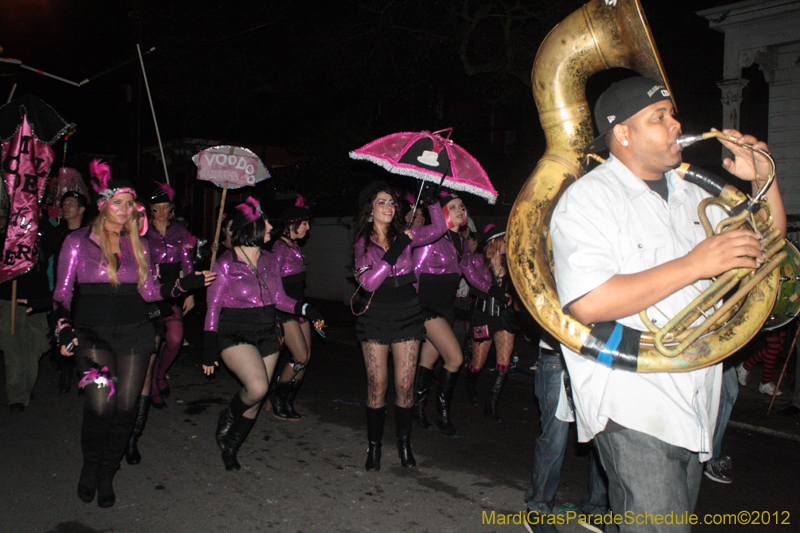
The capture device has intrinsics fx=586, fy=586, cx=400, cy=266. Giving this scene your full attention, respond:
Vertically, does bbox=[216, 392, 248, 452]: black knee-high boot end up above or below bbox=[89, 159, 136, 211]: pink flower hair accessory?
below

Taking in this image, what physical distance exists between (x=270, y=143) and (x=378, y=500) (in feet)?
65.3

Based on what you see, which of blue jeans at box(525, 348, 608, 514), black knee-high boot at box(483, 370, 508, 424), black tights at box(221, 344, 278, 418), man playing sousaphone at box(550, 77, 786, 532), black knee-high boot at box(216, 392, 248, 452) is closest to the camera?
man playing sousaphone at box(550, 77, 786, 532)

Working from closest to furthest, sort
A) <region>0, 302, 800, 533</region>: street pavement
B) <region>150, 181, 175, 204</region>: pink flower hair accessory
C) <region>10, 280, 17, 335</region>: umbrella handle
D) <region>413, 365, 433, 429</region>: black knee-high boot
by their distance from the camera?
<region>0, 302, 800, 533</region>: street pavement → <region>413, 365, 433, 429</region>: black knee-high boot → <region>10, 280, 17, 335</region>: umbrella handle → <region>150, 181, 175, 204</region>: pink flower hair accessory

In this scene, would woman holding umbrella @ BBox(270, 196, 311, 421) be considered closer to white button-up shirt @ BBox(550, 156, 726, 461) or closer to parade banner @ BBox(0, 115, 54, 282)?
parade banner @ BBox(0, 115, 54, 282)

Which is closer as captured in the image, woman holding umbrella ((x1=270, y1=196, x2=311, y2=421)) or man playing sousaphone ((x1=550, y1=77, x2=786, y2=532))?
man playing sousaphone ((x1=550, y1=77, x2=786, y2=532))

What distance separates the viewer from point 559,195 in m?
2.36

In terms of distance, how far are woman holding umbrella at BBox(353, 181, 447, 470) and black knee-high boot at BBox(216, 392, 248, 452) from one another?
102 centimetres

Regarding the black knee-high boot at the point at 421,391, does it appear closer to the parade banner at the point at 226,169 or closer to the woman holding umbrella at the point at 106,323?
the woman holding umbrella at the point at 106,323

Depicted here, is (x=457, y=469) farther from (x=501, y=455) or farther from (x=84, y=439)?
(x=84, y=439)

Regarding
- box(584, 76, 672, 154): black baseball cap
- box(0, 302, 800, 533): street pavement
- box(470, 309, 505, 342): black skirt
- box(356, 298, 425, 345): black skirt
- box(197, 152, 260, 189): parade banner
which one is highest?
box(584, 76, 672, 154): black baseball cap

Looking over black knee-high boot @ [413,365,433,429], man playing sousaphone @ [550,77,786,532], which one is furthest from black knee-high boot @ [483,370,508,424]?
man playing sousaphone @ [550,77,786,532]

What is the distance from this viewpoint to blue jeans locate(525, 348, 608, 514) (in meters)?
3.64

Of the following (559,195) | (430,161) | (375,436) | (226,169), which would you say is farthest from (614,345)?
(226,169)

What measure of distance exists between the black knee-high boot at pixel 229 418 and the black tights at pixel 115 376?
2.43ft
